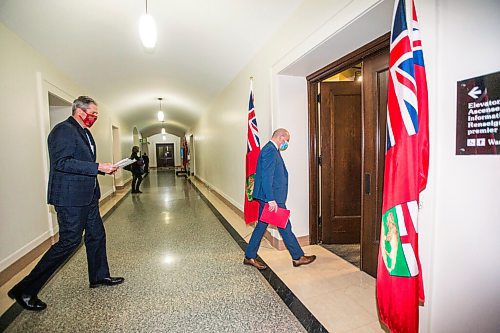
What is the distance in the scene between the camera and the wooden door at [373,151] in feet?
7.50

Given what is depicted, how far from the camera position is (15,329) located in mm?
1755

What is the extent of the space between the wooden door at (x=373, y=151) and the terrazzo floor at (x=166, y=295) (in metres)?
1.03

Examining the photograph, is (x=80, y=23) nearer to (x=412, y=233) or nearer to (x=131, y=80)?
(x=131, y=80)

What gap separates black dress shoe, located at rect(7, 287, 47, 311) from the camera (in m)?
1.92

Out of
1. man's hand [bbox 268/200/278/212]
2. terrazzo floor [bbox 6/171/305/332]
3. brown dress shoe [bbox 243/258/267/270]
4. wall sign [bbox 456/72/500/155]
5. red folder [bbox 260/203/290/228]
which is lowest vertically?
terrazzo floor [bbox 6/171/305/332]

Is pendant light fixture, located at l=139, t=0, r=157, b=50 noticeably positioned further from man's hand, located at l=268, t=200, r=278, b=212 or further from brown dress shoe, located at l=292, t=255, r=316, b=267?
brown dress shoe, located at l=292, t=255, r=316, b=267

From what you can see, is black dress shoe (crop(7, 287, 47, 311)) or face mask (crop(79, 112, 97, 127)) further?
face mask (crop(79, 112, 97, 127))

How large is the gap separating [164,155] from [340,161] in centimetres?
2182

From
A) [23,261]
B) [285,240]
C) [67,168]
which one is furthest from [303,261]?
[23,261]

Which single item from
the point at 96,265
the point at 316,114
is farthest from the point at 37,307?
the point at 316,114

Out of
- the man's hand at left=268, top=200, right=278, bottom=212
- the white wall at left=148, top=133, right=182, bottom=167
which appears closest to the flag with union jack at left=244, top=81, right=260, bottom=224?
the man's hand at left=268, top=200, right=278, bottom=212

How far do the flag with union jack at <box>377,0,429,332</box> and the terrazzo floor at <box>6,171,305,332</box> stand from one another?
0.73 metres

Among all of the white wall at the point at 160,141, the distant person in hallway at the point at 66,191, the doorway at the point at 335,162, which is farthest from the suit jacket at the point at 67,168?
the white wall at the point at 160,141

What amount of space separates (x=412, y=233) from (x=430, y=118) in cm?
59
